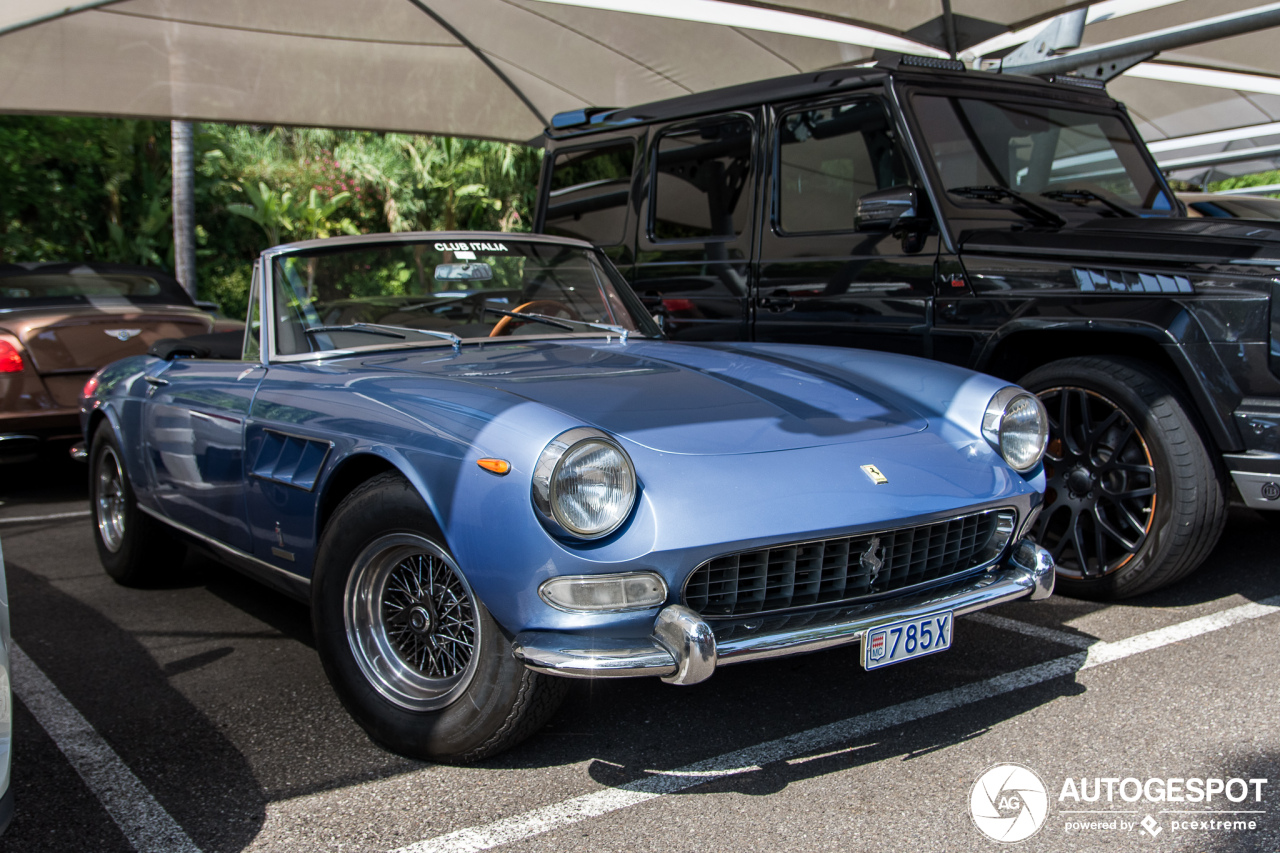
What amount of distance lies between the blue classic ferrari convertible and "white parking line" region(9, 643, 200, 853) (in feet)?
1.73

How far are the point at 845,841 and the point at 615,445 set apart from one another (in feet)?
3.26

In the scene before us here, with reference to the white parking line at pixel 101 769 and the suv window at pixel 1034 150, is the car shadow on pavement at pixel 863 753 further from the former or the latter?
the suv window at pixel 1034 150

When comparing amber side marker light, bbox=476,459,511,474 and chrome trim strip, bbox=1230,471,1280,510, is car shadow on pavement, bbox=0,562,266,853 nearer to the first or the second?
amber side marker light, bbox=476,459,511,474

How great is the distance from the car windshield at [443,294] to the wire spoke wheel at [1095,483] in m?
1.58

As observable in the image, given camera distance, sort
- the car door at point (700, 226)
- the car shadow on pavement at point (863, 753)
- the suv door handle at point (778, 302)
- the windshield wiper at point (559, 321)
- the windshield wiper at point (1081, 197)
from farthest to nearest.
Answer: the car door at point (700, 226) → the suv door handle at point (778, 302) → the windshield wiper at point (1081, 197) → the windshield wiper at point (559, 321) → the car shadow on pavement at point (863, 753)

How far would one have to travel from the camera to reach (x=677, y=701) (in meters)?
3.12

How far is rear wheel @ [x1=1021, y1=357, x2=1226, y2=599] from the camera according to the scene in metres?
3.63

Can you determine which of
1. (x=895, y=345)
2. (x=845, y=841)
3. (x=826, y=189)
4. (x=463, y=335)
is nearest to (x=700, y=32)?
(x=826, y=189)

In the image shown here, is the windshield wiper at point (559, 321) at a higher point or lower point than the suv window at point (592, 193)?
lower

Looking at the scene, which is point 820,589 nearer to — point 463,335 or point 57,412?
point 463,335

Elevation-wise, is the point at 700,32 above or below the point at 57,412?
above

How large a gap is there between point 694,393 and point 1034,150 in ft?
8.39

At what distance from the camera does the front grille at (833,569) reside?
249 centimetres

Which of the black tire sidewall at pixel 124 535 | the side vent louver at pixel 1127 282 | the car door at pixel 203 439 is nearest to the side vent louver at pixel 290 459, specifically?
the car door at pixel 203 439
